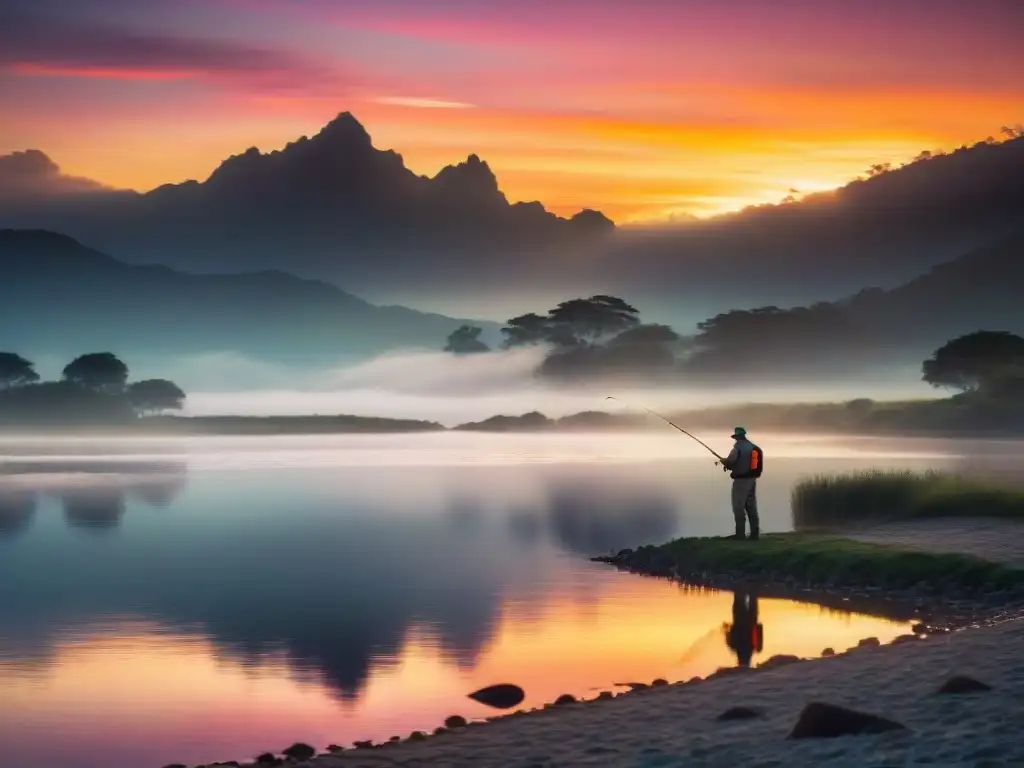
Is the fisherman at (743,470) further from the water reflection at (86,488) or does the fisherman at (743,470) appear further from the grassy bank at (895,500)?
the water reflection at (86,488)

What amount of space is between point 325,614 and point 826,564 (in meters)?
10.7

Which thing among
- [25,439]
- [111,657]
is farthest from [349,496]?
[25,439]

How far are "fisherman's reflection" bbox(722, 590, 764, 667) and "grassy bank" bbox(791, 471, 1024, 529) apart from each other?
38.1ft

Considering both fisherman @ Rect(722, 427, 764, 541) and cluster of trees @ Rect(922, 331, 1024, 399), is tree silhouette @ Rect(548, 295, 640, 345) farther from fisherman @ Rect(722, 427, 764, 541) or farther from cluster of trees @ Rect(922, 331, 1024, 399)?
fisherman @ Rect(722, 427, 764, 541)

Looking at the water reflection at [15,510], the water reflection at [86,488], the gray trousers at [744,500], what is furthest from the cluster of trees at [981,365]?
the gray trousers at [744,500]

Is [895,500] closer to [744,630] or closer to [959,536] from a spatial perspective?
[959,536]

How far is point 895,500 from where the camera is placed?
42500 millimetres

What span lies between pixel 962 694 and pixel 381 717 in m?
7.76

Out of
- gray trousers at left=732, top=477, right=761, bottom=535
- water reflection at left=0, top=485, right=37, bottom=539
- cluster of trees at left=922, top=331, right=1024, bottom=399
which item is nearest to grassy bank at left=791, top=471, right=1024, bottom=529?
gray trousers at left=732, top=477, right=761, bottom=535

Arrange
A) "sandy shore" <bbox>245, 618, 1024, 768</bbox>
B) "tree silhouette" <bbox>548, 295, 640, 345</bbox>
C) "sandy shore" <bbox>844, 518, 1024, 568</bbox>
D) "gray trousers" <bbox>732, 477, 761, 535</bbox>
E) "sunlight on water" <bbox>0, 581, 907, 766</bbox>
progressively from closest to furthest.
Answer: "sandy shore" <bbox>245, 618, 1024, 768</bbox> → "sunlight on water" <bbox>0, 581, 907, 766</bbox> → "sandy shore" <bbox>844, 518, 1024, 568</bbox> → "gray trousers" <bbox>732, 477, 761, 535</bbox> → "tree silhouette" <bbox>548, 295, 640, 345</bbox>

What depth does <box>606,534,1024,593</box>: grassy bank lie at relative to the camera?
28.6 metres

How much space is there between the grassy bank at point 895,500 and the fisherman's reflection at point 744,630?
458 inches

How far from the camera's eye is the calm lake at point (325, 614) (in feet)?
65.5

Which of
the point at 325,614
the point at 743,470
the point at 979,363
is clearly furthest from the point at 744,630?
the point at 979,363
